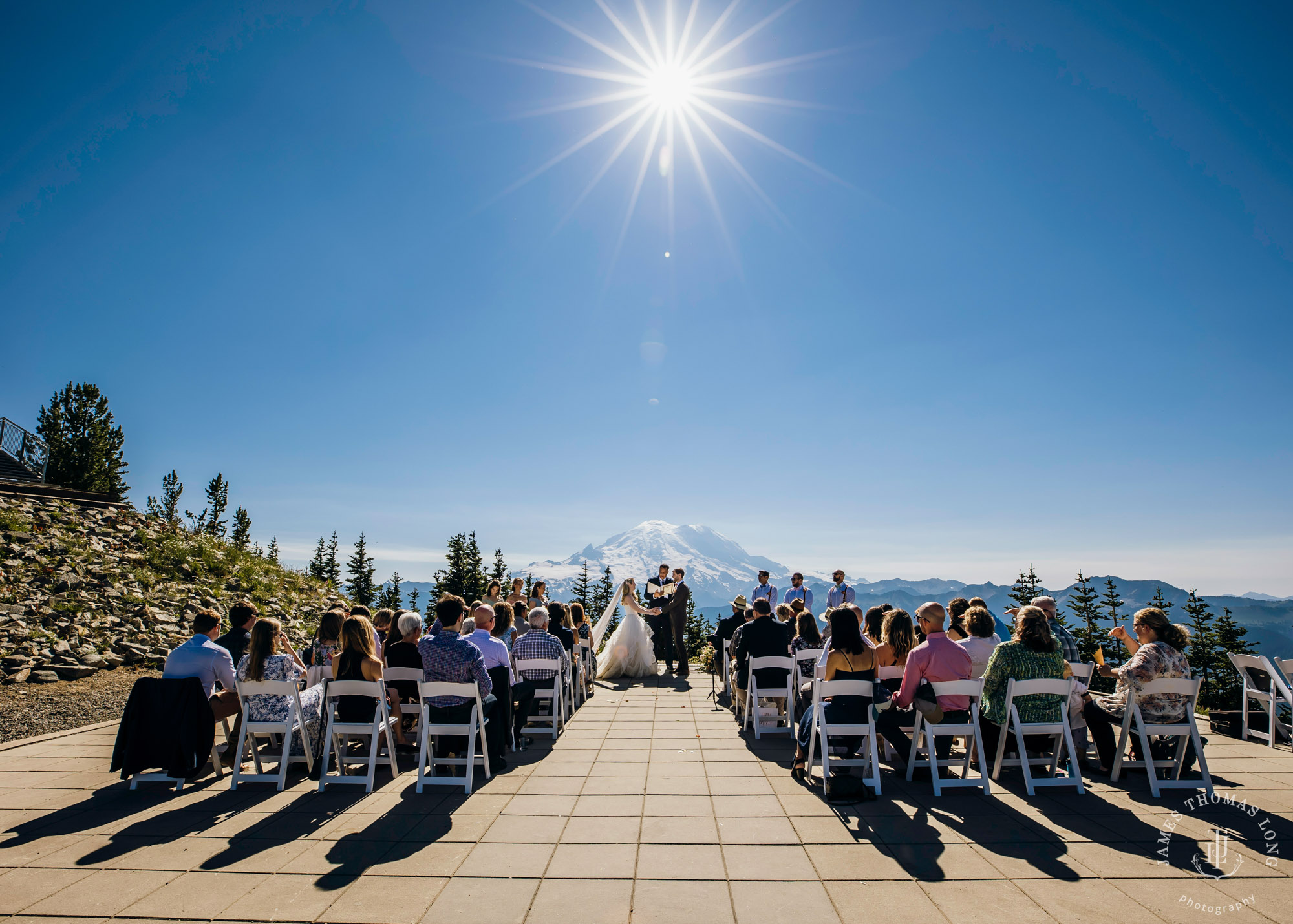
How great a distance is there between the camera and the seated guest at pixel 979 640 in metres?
6.32

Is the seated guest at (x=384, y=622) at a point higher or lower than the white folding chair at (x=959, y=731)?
higher

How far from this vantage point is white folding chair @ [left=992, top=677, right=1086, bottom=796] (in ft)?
17.1

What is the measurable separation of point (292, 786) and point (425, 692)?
155 cm

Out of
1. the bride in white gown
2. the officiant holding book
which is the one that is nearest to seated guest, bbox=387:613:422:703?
the bride in white gown

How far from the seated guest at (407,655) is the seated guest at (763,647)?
4040mm

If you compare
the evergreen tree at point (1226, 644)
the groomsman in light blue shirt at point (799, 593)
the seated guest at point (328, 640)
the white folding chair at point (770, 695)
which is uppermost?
the groomsman in light blue shirt at point (799, 593)

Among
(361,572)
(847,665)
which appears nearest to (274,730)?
(847,665)

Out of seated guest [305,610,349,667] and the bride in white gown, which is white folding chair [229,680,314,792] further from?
the bride in white gown

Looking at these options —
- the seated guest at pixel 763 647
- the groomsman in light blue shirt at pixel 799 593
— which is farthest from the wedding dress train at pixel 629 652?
the seated guest at pixel 763 647

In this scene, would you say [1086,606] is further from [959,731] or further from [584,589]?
[584,589]

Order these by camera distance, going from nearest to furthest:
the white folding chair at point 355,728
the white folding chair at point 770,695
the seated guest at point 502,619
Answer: the white folding chair at point 355,728 → the white folding chair at point 770,695 → the seated guest at point 502,619

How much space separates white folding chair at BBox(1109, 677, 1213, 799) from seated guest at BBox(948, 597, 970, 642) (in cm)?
150

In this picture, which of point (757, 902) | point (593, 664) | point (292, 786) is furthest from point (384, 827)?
point (593, 664)

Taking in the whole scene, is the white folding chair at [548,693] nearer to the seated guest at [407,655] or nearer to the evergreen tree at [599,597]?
the seated guest at [407,655]
